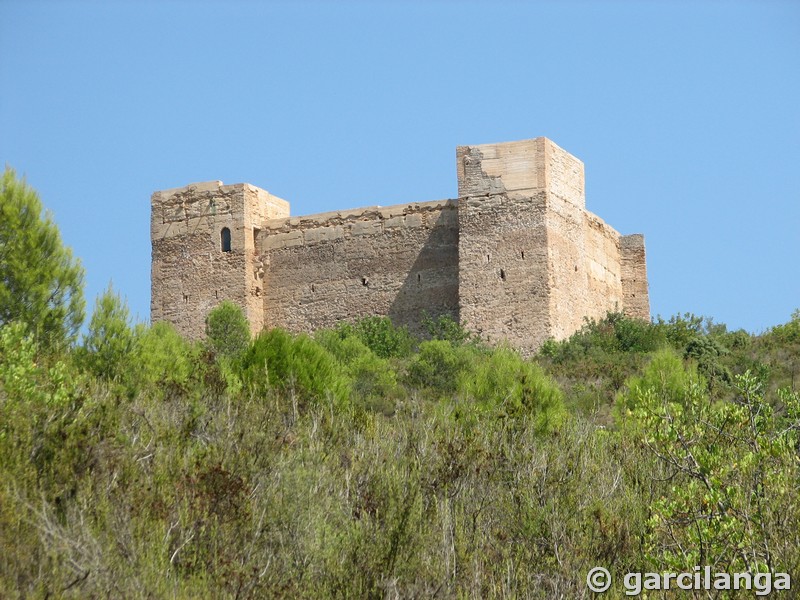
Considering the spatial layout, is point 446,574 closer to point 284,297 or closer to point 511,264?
point 511,264

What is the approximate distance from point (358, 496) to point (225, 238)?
21.3 m

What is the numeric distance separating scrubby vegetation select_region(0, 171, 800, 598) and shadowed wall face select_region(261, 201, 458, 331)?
48.6 ft

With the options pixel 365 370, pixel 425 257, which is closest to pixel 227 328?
pixel 425 257

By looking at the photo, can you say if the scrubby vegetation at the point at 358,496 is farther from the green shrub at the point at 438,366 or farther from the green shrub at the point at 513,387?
the green shrub at the point at 438,366

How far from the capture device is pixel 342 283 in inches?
1284

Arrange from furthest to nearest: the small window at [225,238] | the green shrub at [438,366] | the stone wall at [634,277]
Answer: the stone wall at [634,277] → the small window at [225,238] → the green shrub at [438,366]

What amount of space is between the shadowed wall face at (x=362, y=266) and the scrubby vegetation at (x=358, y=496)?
14.8m

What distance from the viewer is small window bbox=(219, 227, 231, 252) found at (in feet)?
110

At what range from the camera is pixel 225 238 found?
33531mm

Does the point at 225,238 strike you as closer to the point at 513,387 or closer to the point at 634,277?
the point at 634,277

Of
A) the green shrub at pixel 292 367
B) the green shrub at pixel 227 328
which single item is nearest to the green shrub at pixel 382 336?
the green shrub at pixel 227 328

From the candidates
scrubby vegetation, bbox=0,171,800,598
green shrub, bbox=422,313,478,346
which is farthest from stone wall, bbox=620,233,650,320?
scrubby vegetation, bbox=0,171,800,598

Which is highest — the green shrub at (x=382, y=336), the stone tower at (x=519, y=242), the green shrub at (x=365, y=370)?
the stone tower at (x=519, y=242)

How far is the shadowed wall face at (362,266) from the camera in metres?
31.6
